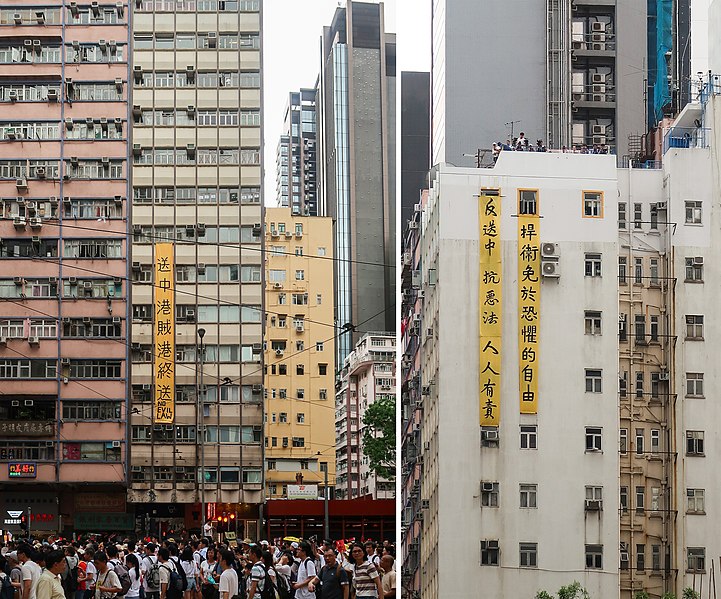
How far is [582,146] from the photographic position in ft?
15.2

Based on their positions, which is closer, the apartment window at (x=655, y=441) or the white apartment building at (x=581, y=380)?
the white apartment building at (x=581, y=380)

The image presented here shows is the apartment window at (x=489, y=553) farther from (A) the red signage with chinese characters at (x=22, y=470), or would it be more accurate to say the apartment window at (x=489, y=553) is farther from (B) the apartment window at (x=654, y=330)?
(A) the red signage with chinese characters at (x=22, y=470)

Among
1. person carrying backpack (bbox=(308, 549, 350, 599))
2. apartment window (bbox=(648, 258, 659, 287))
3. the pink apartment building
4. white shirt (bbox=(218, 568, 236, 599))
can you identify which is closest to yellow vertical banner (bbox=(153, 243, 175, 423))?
the pink apartment building

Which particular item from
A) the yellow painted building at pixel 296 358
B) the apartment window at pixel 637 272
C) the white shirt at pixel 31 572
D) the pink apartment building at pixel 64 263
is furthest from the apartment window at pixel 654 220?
the yellow painted building at pixel 296 358

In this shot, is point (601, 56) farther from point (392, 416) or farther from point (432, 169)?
point (392, 416)

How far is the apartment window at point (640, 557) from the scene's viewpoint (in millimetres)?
4508

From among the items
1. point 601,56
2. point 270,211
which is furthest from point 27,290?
point 601,56

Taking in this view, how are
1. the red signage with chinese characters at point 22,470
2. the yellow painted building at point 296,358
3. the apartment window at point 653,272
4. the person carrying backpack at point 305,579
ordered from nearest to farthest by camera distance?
1. the apartment window at point 653,272
2. the person carrying backpack at point 305,579
3. the red signage with chinese characters at point 22,470
4. the yellow painted building at point 296,358

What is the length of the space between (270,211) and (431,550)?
49.3 feet

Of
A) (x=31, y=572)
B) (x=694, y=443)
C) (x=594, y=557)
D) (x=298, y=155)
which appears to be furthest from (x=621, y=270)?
(x=298, y=155)

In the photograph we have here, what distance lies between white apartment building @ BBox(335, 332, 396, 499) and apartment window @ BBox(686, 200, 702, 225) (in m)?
14.3

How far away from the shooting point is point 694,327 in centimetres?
455

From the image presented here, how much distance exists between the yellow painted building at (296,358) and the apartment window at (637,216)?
46.7 feet

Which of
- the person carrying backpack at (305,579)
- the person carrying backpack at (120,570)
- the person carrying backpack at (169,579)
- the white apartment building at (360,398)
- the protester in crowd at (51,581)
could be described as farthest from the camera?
the white apartment building at (360,398)
